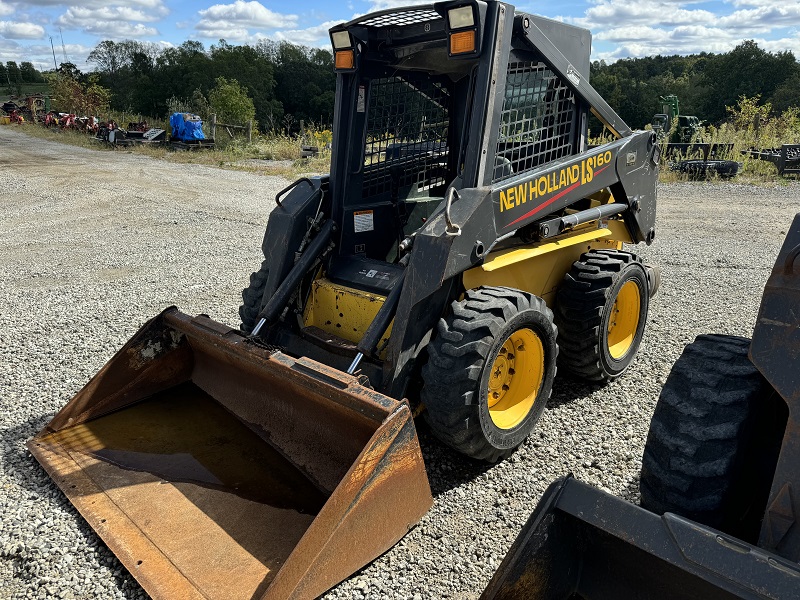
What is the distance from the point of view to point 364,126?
13.4ft

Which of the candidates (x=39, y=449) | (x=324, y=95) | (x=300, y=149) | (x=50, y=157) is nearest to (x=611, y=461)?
(x=39, y=449)

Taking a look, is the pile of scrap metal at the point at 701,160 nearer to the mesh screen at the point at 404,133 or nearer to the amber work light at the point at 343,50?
the mesh screen at the point at 404,133

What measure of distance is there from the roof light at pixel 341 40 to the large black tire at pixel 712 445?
2661 mm

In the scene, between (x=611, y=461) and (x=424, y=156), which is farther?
(x=424, y=156)

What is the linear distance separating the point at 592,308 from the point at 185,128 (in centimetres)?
1971

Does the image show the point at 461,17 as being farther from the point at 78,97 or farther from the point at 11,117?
the point at 11,117

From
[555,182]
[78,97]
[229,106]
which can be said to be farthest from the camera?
[78,97]

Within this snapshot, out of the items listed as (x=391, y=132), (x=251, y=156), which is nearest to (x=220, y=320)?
(x=391, y=132)

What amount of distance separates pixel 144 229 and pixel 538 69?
24.2ft

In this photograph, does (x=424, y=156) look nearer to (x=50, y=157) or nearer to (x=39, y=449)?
(x=39, y=449)

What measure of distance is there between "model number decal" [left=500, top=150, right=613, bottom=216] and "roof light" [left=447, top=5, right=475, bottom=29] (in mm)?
846

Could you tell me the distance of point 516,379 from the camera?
359 centimetres

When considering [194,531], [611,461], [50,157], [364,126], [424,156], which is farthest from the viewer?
[50,157]

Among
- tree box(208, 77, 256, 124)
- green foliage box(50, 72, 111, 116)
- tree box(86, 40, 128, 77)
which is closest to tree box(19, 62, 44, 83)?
tree box(86, 40, 128, 77)
